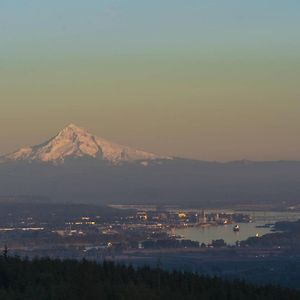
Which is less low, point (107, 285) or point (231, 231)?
point (231, 231)

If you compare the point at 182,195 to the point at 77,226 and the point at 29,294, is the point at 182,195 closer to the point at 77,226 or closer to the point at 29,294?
the point at 77,226

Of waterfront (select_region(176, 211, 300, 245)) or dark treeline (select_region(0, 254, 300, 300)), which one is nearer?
dark treeline (select_region(0, 254, 300, 300))

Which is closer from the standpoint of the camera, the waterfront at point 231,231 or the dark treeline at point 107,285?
the dark treeline at point 107,285

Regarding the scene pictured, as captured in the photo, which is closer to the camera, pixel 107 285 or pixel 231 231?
pixel 107 285

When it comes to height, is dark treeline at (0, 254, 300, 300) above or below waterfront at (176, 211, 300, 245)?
below

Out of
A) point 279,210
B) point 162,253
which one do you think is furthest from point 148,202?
point 162,253
